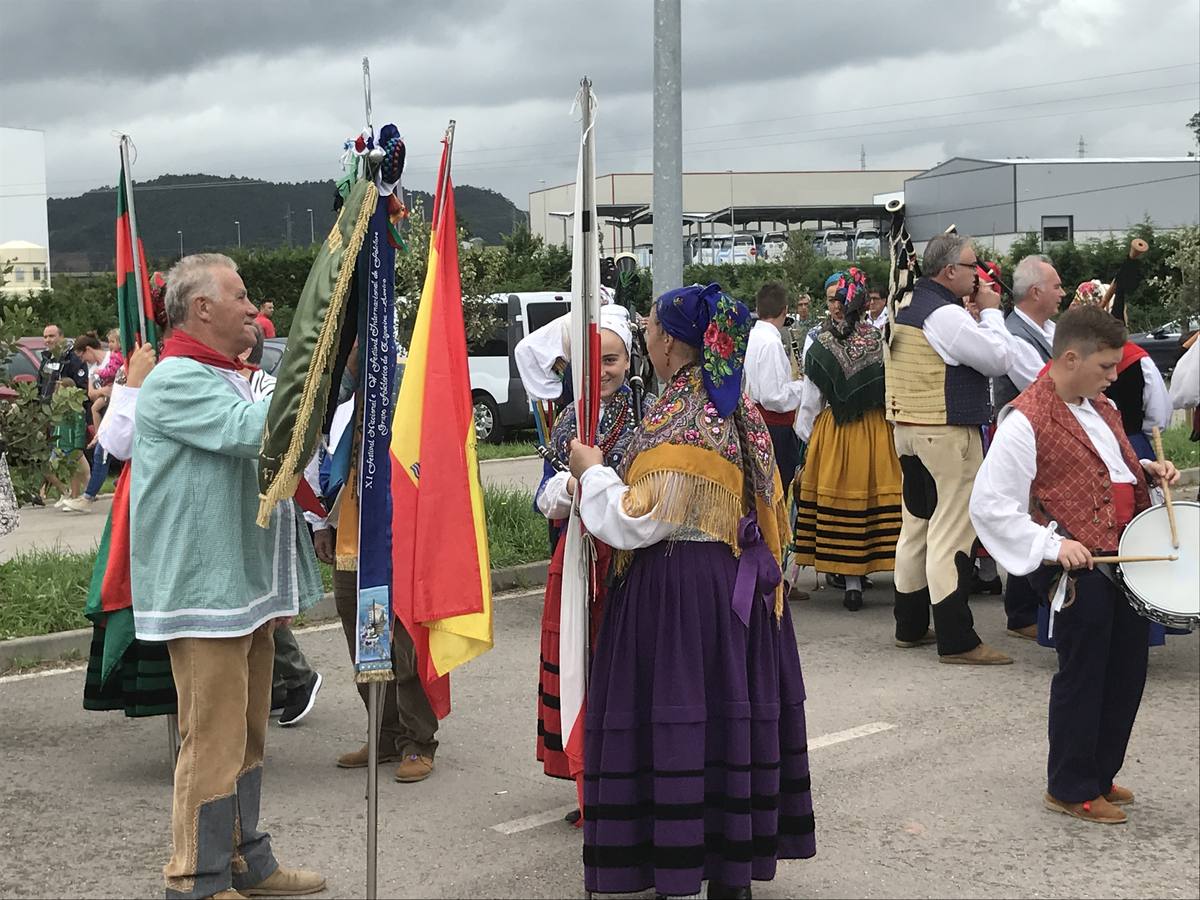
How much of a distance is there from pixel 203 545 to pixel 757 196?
66.1 metres

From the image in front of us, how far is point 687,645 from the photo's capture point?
166 inches

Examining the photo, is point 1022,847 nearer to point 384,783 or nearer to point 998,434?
point 998,434

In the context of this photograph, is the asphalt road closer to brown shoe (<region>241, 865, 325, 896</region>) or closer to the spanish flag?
brown shoe (<region>241, 865, 325, 896</region>)

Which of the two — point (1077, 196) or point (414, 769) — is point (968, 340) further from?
point (1077, 196)

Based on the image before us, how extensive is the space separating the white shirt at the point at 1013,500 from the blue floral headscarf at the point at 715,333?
1.36 meters

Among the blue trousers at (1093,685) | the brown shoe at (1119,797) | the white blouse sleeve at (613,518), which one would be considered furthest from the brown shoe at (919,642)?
the white blouse sleeve at (613,518)

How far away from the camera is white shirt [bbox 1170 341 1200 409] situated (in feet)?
26.0

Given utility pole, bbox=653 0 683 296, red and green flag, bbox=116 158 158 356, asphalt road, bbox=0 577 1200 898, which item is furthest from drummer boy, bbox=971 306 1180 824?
utility pole, bbox=653 0 683 296

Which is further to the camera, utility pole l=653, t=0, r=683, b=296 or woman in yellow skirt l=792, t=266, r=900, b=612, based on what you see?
utility pole l=653, t=0, r=683, b=296

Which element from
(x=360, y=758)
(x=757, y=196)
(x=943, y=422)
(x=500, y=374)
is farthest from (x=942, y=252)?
(x=757, y=196)

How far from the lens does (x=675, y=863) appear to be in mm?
4148

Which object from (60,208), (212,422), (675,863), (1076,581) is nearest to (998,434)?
(1076,581)

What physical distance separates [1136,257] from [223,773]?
6.09m

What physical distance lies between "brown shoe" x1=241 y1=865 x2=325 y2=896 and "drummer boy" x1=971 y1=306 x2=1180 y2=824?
2.58 m
